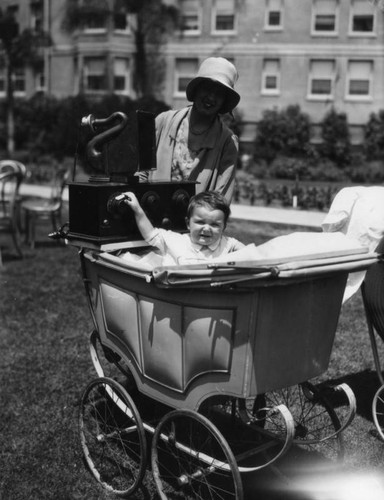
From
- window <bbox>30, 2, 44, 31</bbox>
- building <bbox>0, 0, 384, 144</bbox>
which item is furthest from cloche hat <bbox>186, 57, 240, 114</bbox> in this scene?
window <bbox>30, 2, 44, 31</bbox>

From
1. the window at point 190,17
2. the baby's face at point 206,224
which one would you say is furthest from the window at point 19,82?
the baby's face at point 206,224

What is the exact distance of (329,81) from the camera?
2566cm

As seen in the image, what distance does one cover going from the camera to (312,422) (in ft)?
12.7

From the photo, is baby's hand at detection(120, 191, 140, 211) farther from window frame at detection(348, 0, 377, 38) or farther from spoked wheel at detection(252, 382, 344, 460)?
window frame at detection(348, 0, 377, 38)

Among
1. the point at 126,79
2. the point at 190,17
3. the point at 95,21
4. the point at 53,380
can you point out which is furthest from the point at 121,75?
the point at 53,380

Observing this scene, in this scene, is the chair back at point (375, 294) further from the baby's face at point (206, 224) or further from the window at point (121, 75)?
the window at point (121, 75)

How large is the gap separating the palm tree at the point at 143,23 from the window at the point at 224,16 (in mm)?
1617

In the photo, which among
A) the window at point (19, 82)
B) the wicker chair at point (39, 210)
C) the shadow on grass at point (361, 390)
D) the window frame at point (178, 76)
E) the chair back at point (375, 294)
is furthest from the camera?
the window at point (19, 82)

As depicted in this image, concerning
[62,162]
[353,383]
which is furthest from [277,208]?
[62,162]

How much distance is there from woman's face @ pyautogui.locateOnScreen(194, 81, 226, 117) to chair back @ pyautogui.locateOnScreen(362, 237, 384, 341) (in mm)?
1204

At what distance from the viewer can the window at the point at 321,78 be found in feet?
84.0

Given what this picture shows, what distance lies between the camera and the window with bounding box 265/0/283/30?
84.9 ft

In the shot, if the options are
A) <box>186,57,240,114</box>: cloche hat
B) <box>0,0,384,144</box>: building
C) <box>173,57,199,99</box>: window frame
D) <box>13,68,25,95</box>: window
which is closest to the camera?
<box>186,57,240,114</box>: cloche hat

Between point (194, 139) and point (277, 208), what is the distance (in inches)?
348
